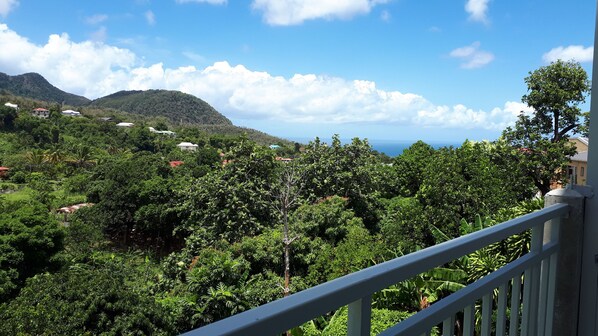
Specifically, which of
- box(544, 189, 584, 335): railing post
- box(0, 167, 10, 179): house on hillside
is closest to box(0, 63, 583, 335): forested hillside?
box(544, 189, 584, 335): railing post

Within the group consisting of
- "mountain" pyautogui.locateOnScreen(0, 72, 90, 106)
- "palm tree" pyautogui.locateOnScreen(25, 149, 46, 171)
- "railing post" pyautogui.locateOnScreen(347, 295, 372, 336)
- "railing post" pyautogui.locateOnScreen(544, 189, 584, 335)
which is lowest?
"palm tree" pyautogui.locateOnScreen(25, 149, 46, 171)

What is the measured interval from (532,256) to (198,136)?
51321 millimetres

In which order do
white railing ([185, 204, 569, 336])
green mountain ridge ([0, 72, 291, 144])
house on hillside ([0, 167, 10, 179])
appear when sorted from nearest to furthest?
white railing ([185, 204, 569, 336]), house on hillside ([0, 167, 10, 179]), green mountain ridge ([0, 72, 291, 144])

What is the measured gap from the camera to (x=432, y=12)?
19094 mm

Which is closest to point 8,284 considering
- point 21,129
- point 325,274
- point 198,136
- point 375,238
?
point 325,274

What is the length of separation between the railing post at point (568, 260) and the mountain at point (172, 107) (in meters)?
72.1

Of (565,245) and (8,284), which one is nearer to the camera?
(565,245)

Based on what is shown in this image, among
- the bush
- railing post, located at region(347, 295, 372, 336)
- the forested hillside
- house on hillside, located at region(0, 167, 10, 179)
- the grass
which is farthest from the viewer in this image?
house on hillside, located at region(0, 167, 10, 179)

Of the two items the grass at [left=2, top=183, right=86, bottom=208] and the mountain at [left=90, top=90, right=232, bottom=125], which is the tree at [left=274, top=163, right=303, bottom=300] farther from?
the mountain at [left=90, top=90, right=232, bottom=125]

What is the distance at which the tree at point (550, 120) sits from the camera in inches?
492

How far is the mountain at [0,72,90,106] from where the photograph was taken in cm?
6873

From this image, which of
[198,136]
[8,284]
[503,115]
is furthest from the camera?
[198,136]

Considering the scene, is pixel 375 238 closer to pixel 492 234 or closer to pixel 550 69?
pixel 550 69

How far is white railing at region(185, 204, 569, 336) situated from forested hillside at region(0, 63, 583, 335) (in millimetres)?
1622
